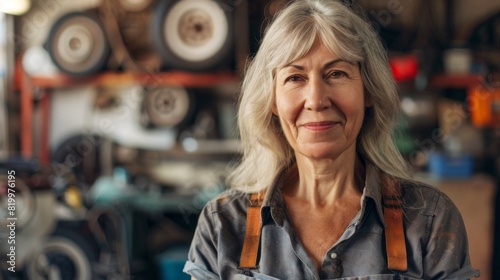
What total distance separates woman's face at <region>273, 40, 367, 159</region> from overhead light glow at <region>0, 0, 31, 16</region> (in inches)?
100

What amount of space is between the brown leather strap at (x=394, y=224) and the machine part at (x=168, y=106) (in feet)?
7.86

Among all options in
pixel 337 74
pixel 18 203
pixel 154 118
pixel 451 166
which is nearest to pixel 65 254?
pixel 18 203

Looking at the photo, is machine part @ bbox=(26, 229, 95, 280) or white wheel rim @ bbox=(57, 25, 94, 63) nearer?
machine part @ bbox=(26, 229, 95, 280)

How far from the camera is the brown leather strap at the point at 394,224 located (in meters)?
1.35

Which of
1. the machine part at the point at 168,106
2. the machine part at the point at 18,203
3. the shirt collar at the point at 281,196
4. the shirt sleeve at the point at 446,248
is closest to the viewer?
the shirt sleeve at the point at 446,248

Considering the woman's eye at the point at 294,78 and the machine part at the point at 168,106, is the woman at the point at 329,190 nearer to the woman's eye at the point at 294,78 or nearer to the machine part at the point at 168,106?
the woman's eye at the point at 294,78

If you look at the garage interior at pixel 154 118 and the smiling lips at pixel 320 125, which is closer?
the smiling lips at pixel 320 125

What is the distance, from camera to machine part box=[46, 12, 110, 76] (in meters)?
3.70

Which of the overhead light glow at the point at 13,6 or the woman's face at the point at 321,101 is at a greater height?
the overhead light glow at the point at 13,6

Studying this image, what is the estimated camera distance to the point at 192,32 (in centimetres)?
363

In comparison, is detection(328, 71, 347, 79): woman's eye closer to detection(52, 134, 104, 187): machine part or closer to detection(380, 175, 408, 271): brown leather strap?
detection(380, 175, 408, 271): brown leather strap

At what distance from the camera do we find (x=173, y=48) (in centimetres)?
364

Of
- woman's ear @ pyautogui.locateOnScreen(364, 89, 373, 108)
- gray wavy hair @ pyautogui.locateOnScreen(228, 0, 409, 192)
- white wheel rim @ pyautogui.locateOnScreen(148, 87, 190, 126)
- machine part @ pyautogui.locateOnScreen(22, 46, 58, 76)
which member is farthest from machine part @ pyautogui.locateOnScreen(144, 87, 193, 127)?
woman's ear @ pyautogui.locateOnScreen(364, 89, 373, 108)

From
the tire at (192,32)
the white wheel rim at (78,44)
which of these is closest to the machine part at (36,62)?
the white wheel rim at (78,44)
